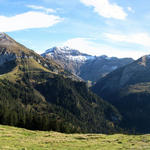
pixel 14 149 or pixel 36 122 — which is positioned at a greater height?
pixel 14 149

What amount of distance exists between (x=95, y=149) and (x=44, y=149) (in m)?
7.94

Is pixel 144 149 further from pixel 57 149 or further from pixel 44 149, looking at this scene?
pixel 44 149

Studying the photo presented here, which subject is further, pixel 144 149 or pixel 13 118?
pixel 13 118

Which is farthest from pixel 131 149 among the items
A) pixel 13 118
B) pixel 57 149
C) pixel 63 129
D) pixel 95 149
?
pixel 13 118

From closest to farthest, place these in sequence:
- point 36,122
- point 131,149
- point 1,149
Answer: point 1,149, point 131,149, point 36,122

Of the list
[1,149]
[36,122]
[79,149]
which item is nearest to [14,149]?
[1,149]

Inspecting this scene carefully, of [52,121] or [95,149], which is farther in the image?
[52,121]

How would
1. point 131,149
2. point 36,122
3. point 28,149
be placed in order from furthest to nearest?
point 36,122 < point 131,149 < point 28,149

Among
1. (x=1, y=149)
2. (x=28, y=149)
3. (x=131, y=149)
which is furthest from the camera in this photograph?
(x=131, y=149)

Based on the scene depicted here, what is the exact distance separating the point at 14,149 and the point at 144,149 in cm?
1879

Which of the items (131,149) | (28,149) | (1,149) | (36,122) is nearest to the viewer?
(1,149)

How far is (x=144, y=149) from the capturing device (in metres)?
28.1

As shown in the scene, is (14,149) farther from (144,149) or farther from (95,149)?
(144,149)

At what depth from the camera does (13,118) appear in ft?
275
